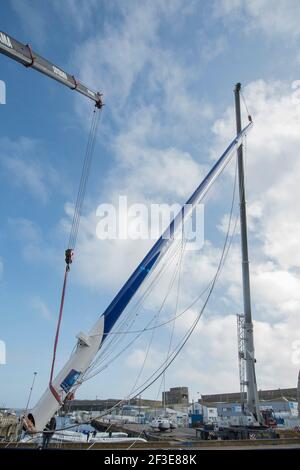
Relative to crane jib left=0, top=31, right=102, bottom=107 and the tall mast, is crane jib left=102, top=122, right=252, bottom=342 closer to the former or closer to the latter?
the tall mast

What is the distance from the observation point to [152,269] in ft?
41.8

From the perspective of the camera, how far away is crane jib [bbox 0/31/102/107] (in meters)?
19.1

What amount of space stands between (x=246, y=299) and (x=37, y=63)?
21445 millimetres

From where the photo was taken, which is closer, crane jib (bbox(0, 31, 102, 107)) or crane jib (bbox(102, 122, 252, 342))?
crane jib (bbox(102, 122, 252, 342))

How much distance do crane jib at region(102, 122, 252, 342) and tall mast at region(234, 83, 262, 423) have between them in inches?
346

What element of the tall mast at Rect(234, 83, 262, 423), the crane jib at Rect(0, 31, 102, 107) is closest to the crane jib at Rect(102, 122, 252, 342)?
the tall mast at Rect(234, 83, 262, 423)

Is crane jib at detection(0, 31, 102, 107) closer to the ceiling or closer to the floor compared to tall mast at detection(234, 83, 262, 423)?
closer to the ceiling

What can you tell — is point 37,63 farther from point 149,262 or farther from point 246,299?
point 246,299

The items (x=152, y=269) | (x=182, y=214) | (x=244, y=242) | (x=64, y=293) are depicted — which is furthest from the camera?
(x=244, y=242)

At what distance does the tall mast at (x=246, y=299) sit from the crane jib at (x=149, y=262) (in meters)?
8.79

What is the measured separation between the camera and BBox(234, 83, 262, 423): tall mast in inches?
794

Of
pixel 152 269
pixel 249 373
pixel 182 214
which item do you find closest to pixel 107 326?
pixel 152 269
